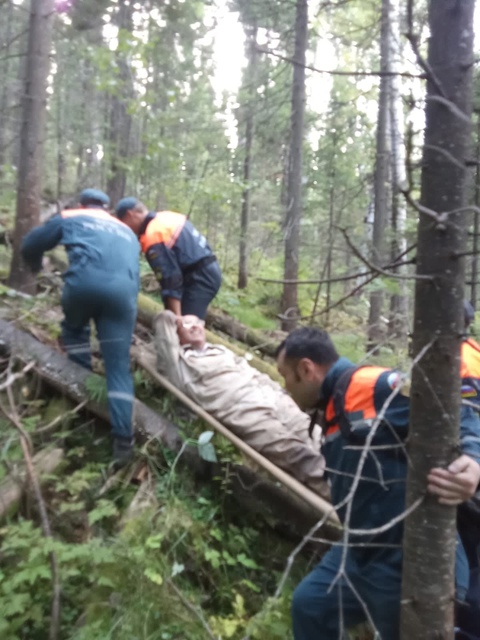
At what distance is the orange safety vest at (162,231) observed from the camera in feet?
18.9

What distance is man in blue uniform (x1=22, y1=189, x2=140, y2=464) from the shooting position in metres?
4.78

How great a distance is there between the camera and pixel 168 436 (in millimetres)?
4980

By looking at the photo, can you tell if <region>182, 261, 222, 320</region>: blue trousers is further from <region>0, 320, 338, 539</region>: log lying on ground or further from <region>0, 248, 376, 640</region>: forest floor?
<region>0, 320, 338, 539</region>: log lying on ground

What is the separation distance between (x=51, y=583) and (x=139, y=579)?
20.8 inches

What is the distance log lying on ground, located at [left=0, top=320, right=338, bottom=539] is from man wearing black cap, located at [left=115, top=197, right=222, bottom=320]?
1149 millimetres

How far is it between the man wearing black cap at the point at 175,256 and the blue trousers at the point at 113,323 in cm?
76

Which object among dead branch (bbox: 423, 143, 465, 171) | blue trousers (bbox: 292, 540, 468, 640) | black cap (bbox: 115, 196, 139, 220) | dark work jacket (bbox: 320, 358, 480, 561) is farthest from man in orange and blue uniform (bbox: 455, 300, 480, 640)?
black cap (bbox: 115, 196, 139, 220)

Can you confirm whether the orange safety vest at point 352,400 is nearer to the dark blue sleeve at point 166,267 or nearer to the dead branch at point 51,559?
the dead branch at point 51,559

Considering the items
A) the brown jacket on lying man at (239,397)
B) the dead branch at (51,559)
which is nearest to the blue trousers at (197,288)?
Result: the brown jacket on lying man at (239,397)

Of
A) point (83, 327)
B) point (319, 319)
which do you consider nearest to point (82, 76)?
point (319, 319)

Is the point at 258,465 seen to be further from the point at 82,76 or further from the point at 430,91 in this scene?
the point at 82,76

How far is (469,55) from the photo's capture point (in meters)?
2.03

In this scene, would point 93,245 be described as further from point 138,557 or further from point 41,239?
point 138,557

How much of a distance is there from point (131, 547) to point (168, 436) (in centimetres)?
126
